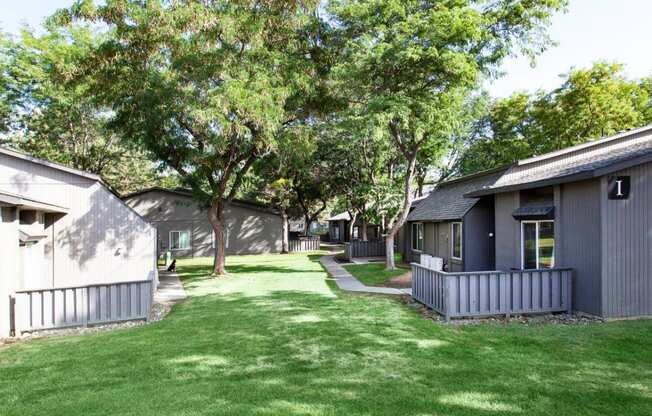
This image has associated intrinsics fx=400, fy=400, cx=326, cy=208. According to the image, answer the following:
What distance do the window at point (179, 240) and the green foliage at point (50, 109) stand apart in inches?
207

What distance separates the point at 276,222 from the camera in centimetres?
3070

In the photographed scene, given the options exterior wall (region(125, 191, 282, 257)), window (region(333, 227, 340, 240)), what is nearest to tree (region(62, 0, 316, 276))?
exterior wall (region(125, 191, 282, 257))

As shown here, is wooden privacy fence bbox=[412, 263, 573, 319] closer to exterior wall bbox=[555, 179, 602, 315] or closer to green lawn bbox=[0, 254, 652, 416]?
exterior wall bbox=[555, 179, 602, 315]

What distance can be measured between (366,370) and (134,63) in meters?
14.1

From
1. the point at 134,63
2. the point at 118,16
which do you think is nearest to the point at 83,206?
the point at 134,63

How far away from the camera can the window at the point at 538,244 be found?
9.97 metres

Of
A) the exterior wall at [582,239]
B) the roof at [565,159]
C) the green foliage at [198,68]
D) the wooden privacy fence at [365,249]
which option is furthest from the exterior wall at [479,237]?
the wooden privacy fence at [365,249]

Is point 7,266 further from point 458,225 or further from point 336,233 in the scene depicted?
point 336,233

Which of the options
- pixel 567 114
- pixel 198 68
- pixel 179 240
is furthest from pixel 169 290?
pixel 567 114

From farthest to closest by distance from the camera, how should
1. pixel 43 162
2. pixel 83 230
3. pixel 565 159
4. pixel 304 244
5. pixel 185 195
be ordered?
1. pixel 304 244
2. pixel 185 195
3. pixel 83 230
4. pixel 565 159
5. pixel 43 162

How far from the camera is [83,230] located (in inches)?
535

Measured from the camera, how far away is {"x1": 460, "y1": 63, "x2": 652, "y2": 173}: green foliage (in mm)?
22281

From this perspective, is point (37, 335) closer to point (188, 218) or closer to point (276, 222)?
point (188, 218)

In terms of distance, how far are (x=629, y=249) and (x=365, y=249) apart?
16.2 metres
